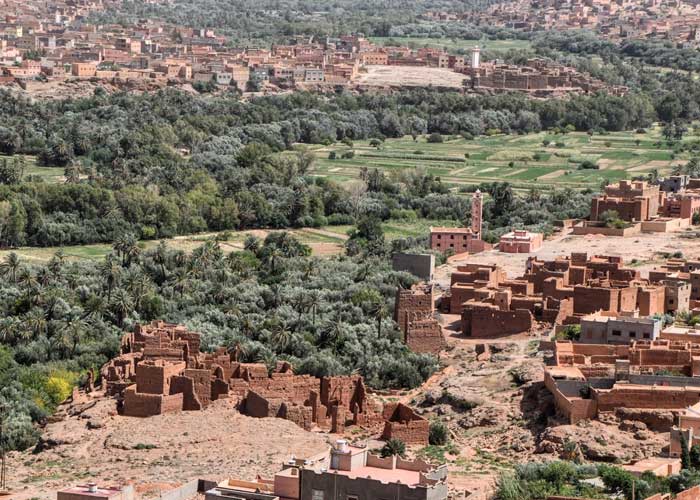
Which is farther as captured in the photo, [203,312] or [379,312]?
[203,312]

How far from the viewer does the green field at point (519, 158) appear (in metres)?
100

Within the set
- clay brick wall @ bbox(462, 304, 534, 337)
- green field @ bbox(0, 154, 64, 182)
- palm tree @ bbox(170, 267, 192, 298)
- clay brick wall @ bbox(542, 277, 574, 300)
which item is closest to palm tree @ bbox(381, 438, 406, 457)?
clay brick wall @ bbox(462, 304, 534, 337)

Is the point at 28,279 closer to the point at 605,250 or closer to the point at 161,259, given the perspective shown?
the point at 161,259

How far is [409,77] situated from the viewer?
156500 millimetres

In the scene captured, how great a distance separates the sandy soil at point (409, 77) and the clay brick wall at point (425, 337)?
3743 inches

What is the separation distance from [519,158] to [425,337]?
176 feet

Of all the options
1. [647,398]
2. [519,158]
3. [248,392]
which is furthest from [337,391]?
[519,158]

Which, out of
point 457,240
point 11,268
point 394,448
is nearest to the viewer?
point 394,448

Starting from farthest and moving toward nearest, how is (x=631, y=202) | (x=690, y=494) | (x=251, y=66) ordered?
(x=251, y=66)
(x=631, y=202)
(x=690, y=494)

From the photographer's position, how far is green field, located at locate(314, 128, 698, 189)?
3937 inches

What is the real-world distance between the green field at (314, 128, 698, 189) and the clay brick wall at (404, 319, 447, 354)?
127 feet

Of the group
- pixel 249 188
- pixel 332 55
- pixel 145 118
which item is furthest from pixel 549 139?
pixel 332 55

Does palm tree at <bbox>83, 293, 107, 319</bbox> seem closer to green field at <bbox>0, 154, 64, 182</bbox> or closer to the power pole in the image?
the power pole

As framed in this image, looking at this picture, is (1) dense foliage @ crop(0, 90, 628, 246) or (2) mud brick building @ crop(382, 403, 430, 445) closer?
(2) mud brick building @ crop(382, 403, 430, 445)
